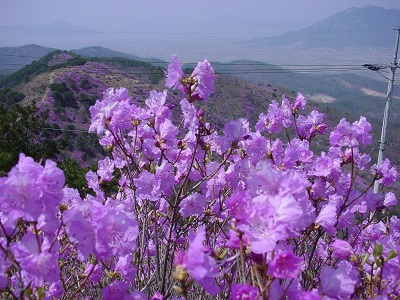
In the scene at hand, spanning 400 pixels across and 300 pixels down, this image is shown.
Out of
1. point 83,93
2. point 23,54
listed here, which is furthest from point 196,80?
point 23,54

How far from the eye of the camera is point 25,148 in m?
14.9

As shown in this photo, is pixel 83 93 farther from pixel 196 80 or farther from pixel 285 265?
pixel 285 265

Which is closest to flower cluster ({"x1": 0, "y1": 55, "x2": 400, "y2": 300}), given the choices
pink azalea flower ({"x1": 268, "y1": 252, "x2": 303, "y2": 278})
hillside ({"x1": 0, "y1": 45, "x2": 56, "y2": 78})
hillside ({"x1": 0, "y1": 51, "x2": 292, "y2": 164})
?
pink azalea flower ({"x1": 268, "y1": 252, "x2": 303, "y2": 278})

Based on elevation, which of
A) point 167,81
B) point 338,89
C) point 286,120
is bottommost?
point 338,89

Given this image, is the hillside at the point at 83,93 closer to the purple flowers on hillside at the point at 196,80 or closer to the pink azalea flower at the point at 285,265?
the purple flowers on hillside at the point at 196,80

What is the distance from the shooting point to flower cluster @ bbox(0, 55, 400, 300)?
1.28 meters

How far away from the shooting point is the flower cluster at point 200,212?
128cm

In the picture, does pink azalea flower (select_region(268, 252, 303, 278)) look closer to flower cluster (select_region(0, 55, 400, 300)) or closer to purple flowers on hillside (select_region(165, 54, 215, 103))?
flower cluster (select_region(0, 55, 400, 300))

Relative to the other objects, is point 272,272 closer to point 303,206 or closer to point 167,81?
point 303,206

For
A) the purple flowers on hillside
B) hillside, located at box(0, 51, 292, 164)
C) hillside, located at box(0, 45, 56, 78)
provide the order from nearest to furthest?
the purple flowers on hillside < hillside, located at box(0, 51, 292, 164) < hillside, located at box(0, 45, 56, 78)

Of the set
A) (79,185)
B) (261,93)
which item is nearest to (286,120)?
(79,185)

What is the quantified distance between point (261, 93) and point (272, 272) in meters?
67.6

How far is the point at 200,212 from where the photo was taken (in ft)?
8.79

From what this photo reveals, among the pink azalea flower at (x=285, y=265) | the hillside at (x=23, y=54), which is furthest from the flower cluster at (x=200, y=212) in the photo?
the hillside at (x=23, y=54)
